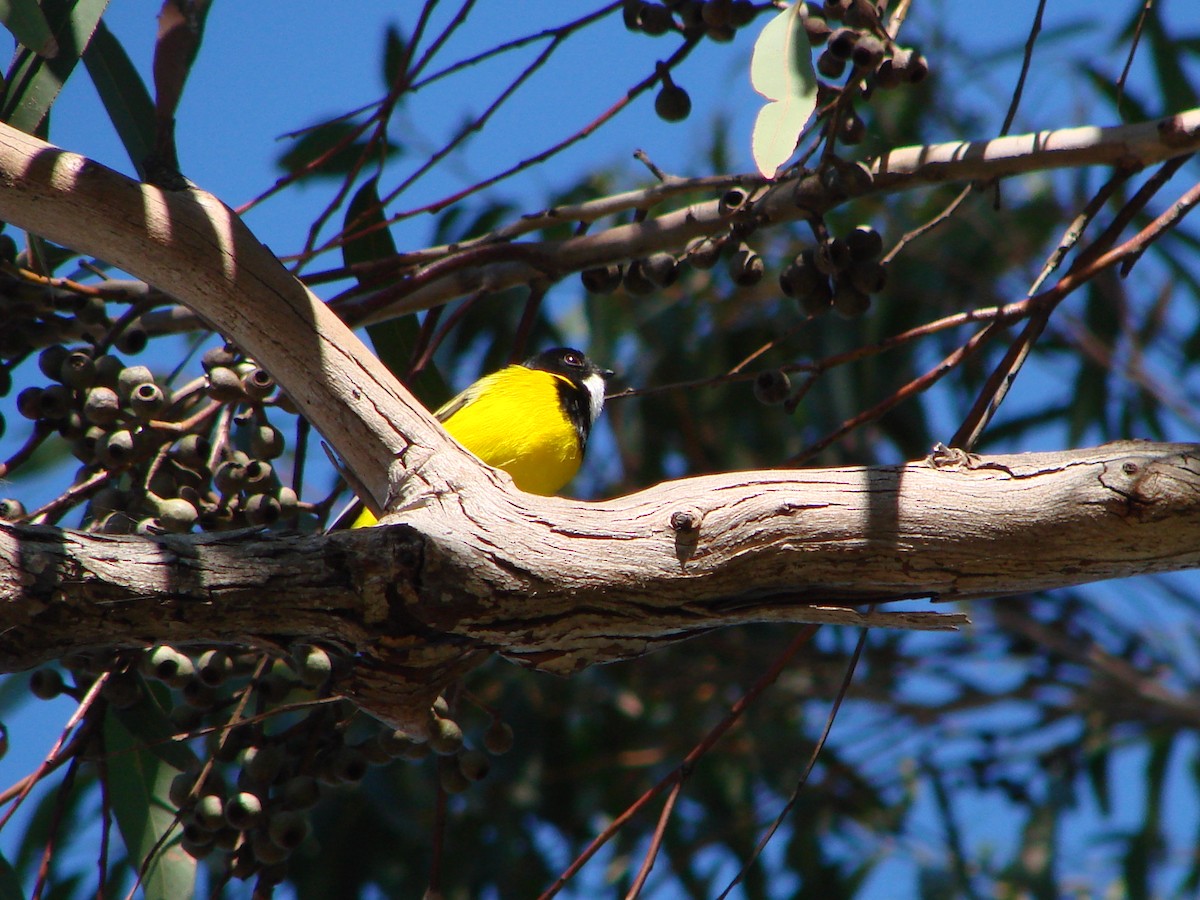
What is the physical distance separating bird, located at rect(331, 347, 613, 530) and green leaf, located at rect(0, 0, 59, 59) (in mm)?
1229

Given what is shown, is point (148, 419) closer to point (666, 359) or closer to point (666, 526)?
point (666, 526)

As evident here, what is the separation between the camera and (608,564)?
1.70 meters

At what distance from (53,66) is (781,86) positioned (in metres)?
1.30

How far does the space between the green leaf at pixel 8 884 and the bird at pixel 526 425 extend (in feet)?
3.15

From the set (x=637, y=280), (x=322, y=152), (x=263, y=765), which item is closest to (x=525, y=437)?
(x=637, y=280)

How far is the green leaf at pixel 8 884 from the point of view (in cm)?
235

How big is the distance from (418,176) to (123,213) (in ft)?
2.04

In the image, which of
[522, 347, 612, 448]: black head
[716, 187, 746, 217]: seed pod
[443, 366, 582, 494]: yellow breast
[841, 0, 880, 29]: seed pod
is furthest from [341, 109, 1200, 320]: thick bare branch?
[522, 347, 612, 448]: black head

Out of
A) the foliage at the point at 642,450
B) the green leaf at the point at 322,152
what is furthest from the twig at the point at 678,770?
the green leaf at the point at 322,152

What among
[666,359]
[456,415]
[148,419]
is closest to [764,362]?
[666,359]

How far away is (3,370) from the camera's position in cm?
240

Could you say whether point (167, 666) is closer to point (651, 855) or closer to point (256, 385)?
point (256, 385)

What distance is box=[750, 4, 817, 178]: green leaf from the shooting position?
1839mm

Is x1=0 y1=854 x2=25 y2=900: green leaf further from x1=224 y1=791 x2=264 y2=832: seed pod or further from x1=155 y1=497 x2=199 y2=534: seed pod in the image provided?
x1=155 y1=497 x2=199 y2=534: seed pod
